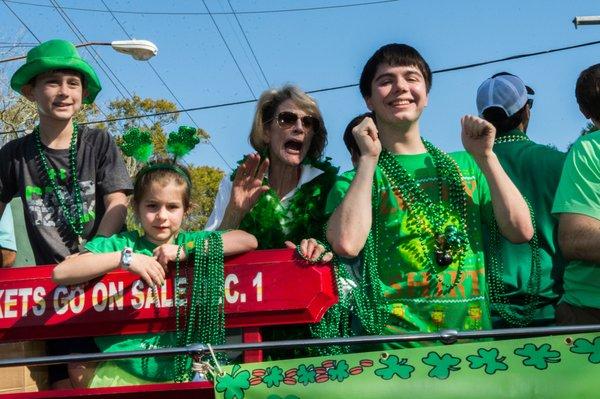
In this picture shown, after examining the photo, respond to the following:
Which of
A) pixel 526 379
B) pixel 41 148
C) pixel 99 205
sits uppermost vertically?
pixel 41 148

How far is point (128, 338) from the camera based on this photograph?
10.3 feet

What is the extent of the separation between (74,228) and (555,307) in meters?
2.05

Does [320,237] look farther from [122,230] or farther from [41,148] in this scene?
[41,148]

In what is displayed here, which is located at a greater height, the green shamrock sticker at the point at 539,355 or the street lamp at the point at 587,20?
the street lamp at the point at 587,20

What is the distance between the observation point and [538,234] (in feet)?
11.3

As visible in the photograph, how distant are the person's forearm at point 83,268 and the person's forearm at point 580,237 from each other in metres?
1.61

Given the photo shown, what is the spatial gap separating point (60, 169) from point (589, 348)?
2.37 metres

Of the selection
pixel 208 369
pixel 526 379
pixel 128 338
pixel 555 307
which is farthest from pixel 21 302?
pixel 555 307

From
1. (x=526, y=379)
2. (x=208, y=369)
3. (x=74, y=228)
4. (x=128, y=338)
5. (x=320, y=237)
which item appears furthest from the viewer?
(x=74, y=228)

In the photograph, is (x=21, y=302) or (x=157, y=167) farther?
(x=157, y=167)

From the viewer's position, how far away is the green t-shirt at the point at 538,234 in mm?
3285

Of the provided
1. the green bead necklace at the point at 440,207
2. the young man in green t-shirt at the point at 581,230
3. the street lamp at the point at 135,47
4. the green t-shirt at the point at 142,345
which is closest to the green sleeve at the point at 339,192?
the green bead necklace at the point at 440,207

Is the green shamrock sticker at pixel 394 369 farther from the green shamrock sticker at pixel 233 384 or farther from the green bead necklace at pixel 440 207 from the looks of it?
the green bead necklace at pixel 440 207

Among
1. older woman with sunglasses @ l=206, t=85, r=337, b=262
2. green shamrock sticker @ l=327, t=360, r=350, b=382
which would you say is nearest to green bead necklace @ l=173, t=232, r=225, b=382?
older woman with sunglasses @ l=206, t=85, r=337, b=262
